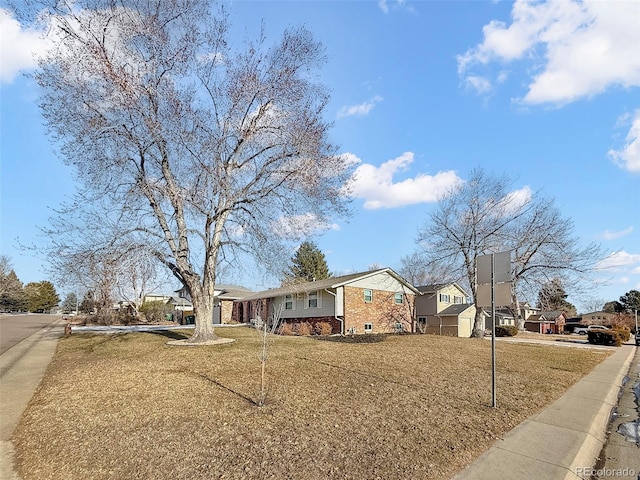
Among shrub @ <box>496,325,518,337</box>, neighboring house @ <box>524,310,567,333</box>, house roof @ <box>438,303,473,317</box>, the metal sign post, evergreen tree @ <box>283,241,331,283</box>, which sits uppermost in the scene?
evergreen tree @ <box>283,241,331,283</box>

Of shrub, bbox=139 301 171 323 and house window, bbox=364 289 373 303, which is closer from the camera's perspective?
house window, bbox=364 289 373 303

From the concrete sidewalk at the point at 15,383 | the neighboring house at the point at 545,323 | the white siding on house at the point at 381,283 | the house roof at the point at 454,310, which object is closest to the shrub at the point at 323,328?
the white siding on house at the point at 381,283

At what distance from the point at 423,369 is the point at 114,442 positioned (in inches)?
284

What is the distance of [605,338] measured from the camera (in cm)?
2605

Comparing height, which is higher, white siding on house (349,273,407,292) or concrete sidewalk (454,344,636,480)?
white siding on house (349,273,407,292)

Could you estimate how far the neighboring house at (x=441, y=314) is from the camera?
32.7 meters

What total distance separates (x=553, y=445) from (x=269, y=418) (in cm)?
372

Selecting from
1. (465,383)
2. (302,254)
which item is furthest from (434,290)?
(465,383)

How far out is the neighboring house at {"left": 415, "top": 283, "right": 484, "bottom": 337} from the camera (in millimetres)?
32719

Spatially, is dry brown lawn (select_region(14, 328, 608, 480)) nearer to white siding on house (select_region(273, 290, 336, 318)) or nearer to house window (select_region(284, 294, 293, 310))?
white siding on house (select_region(273, 290, 336, 318))

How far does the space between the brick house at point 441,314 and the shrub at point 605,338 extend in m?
8.61

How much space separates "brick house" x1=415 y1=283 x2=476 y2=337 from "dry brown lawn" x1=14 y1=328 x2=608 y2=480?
22553 mm

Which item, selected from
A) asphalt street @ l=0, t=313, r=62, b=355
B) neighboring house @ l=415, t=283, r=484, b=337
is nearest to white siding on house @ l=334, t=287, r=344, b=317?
neighboring house @ l=415, t=283, r=484, b=337

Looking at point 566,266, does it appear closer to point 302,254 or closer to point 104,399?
point 104,399
